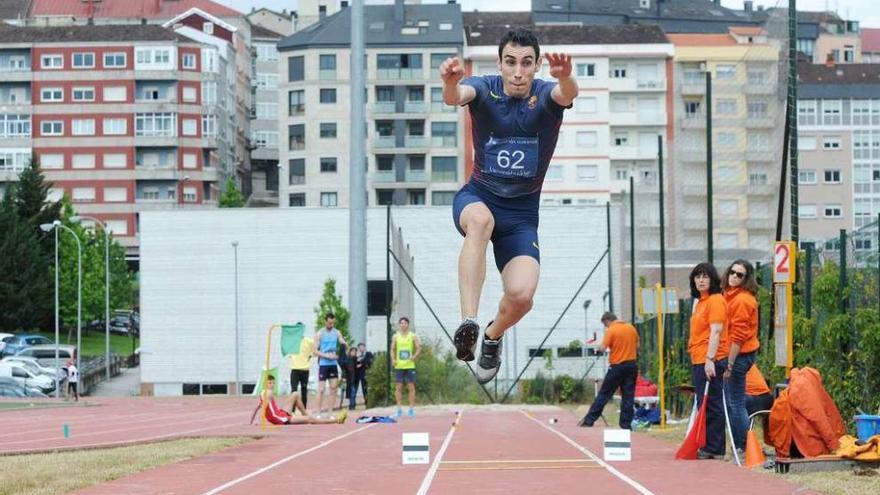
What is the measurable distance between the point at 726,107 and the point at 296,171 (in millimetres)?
83554

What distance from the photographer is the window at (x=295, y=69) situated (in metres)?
108

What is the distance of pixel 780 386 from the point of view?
53.7 ft

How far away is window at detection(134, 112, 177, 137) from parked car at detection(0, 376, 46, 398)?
5717 centimetres

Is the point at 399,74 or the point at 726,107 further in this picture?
the point at 399,74

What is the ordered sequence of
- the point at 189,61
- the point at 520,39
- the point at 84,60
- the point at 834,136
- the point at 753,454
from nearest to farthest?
the point at 520,39 < the point at 753,454 < the point at 834,136 < the point at 84,60 < the point at 189,61

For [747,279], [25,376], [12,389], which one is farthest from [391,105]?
[747,279]

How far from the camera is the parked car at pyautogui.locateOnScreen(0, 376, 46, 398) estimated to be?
6145 cm

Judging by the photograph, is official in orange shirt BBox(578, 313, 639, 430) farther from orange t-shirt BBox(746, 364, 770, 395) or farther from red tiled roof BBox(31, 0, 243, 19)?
red tiled roof BBox(31, 0, 243, 19)

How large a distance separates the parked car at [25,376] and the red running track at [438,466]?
122 ft

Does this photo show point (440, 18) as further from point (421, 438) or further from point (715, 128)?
point (421, 438)

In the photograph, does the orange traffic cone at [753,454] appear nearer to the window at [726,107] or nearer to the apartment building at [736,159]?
the apartment building at [736,159]

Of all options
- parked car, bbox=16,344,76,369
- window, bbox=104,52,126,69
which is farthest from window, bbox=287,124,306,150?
parked car, bbox=16,344,76,369

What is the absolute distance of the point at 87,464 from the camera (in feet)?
56.5

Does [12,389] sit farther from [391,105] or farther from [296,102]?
[296,102]
